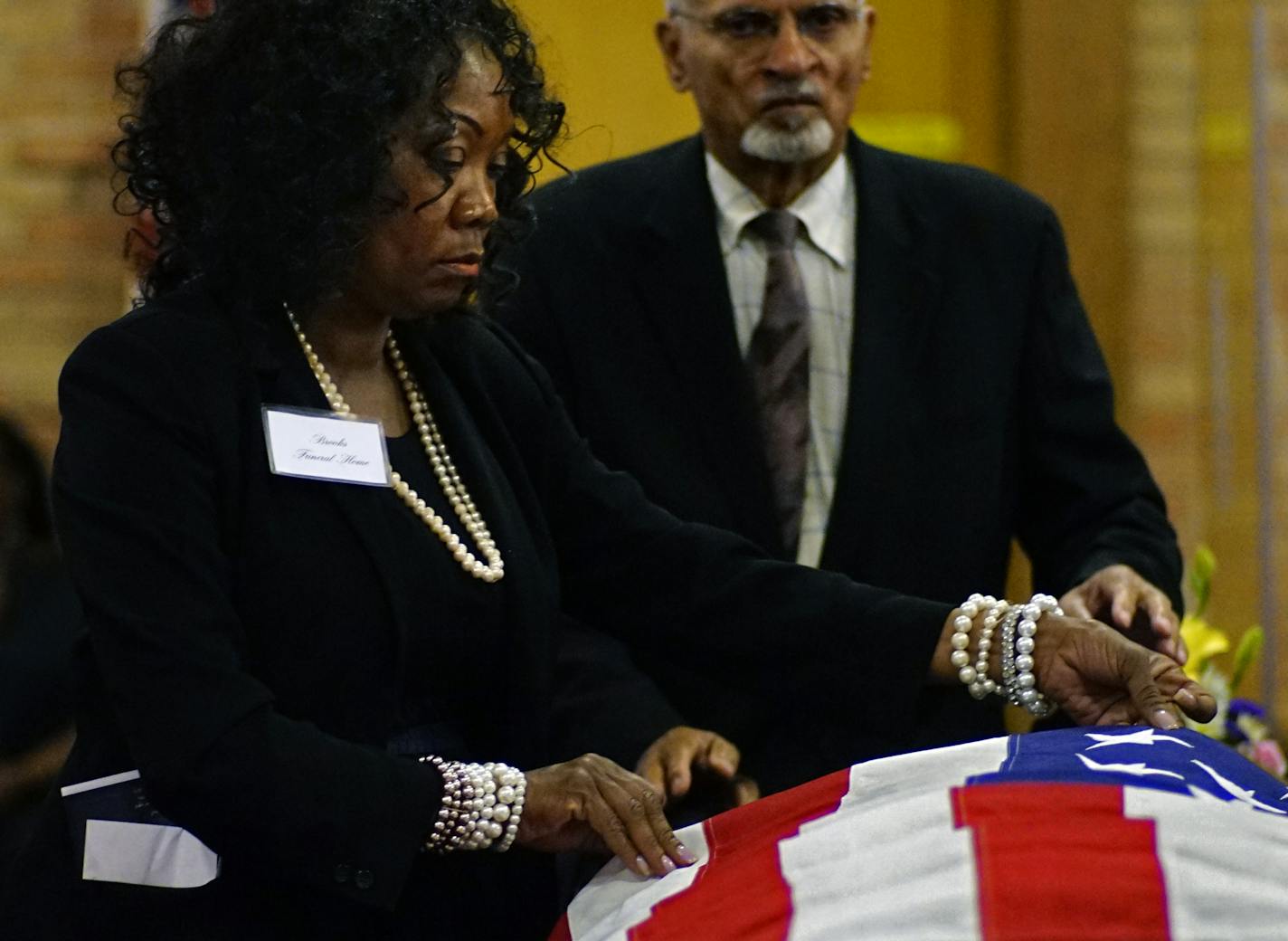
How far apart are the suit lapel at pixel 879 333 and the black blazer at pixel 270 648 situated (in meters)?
0.50

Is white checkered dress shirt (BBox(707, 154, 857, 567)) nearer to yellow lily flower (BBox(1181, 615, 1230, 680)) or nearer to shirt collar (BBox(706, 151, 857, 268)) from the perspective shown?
shirt collar (BBox(706, 151, 857, 268))

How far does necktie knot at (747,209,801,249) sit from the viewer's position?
8.32 ft

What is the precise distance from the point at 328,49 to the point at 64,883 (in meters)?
0.71

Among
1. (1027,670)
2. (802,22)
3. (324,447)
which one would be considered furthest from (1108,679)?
(802,22)

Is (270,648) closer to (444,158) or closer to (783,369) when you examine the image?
(444,158)

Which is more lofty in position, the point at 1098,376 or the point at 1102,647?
the point at 1098,376

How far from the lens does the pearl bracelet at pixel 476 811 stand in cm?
158

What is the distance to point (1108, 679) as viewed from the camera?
1798 mm

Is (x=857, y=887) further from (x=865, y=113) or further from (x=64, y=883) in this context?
(x=865, y=113)

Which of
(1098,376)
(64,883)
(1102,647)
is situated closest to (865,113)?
(1098,376)

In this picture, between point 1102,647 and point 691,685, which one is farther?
point 691,685

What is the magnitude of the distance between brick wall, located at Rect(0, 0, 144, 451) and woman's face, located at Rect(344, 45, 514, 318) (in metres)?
2.86

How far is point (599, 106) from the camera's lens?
154 inches

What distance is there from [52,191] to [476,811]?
3.25 m
